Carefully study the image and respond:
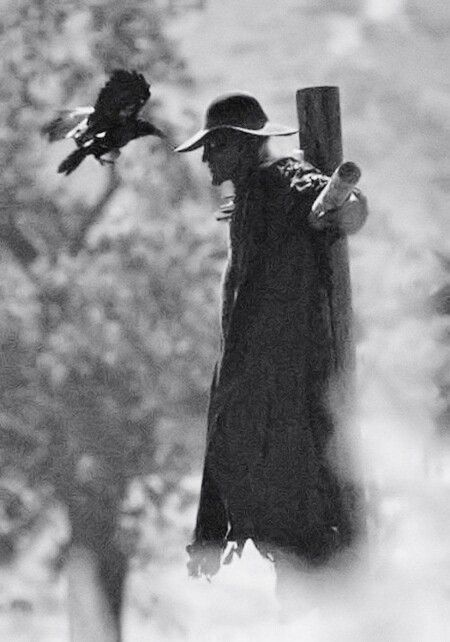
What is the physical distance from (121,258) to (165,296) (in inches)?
22.3

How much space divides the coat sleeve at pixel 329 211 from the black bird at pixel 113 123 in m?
0.51

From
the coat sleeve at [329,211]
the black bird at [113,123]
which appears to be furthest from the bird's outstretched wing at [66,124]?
the coat sleeve at [329,211]

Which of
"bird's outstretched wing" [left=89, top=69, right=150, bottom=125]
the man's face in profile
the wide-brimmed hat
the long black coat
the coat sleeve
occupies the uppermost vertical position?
"bird's outstretched wing" [left=89, top=69, right=150, bottom=125]

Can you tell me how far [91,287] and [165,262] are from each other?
77cm

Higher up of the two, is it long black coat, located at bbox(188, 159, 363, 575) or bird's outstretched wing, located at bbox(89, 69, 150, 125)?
bird's outstretched wing, located at bbox(89, 69, 150, 125)

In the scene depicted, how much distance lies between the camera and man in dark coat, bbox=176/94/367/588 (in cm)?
580

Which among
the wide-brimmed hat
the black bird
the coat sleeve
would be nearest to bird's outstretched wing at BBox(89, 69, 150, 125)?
the black bird

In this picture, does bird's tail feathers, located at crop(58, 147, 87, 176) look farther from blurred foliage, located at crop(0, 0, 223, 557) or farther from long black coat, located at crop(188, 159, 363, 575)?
blurred foliage, located at crop(0, 0, 223, 557)

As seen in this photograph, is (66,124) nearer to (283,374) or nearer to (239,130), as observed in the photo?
(239,130)

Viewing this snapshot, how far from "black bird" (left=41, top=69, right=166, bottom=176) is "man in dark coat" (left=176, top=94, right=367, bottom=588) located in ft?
0.75

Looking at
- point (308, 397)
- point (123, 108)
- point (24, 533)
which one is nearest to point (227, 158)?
point (123, 108)

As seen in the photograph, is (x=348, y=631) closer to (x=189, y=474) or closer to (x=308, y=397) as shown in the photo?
(x=308, y=397)

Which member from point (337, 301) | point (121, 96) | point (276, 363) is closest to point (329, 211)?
point (337, 301)

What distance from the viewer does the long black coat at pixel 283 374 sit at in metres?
5.79
